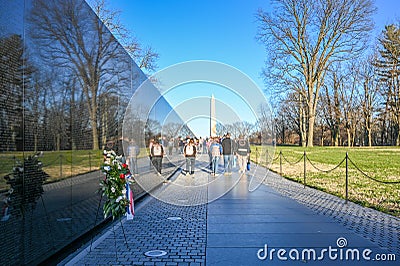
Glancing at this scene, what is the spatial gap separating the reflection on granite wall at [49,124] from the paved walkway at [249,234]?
0.74 metres

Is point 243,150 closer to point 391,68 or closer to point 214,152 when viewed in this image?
point 214,152

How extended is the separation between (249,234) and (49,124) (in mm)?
3679

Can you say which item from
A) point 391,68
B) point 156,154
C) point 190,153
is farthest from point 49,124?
point 391,68

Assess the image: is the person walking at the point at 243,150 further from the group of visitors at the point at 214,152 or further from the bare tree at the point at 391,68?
the bare tree at the point at 391,68

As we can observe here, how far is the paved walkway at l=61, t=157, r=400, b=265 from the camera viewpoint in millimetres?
5133

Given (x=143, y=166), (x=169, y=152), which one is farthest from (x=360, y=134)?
(x=143, y=166)

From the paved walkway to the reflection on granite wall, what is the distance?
29.2 inches

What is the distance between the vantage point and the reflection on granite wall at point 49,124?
156 inches

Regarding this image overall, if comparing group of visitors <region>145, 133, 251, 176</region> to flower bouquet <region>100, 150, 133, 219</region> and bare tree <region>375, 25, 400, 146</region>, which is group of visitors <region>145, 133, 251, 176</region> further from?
bare tree <region>375, 25, 400, 146</region>

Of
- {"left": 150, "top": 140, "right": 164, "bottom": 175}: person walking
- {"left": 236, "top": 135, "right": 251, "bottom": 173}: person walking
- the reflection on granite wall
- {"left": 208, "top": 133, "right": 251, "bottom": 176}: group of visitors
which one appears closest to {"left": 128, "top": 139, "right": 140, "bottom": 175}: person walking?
{"left": 150, "top": 140, "right": 164, "bottom": 175}: person walking

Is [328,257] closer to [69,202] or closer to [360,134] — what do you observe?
[69,202]

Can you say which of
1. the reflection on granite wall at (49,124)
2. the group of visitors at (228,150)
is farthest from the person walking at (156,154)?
the reflection on granite wall at (49,124)

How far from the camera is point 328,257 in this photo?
5.11 m

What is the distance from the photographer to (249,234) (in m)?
6.34
